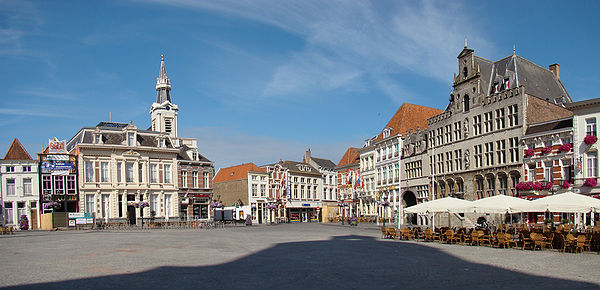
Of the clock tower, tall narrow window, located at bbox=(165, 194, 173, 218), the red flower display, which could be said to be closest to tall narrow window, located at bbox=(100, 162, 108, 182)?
tall narrow window, located at bbox=(165, 194, 173, 218)

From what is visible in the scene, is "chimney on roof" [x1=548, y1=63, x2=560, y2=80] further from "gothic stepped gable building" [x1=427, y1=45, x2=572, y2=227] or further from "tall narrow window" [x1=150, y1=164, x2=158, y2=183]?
"tall narrow window" [x1=150, y1=164, x2=158, y2=183]

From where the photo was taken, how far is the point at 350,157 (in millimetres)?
74688

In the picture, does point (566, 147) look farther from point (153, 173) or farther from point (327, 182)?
point (327, 182)

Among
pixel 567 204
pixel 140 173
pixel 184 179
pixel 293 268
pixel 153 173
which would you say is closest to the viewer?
pixel 293 268

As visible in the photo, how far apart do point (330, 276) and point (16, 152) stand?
4808cm

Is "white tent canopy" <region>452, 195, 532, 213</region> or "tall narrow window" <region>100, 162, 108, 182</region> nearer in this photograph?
"white tent canopy" <region>452, 195, 532, 213</region>

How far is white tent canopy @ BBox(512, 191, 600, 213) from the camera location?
71.2ft

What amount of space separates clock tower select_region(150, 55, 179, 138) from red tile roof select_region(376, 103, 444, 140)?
2819 cm

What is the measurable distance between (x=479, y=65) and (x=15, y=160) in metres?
45.1

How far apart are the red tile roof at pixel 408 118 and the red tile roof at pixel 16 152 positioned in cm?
3974

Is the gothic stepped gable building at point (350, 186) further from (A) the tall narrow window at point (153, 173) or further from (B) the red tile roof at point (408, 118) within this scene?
(A) the tall narrow window at point (153, 173)

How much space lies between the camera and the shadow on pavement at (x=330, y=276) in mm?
12414

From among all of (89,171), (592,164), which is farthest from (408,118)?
(89,171)

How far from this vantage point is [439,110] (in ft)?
214
